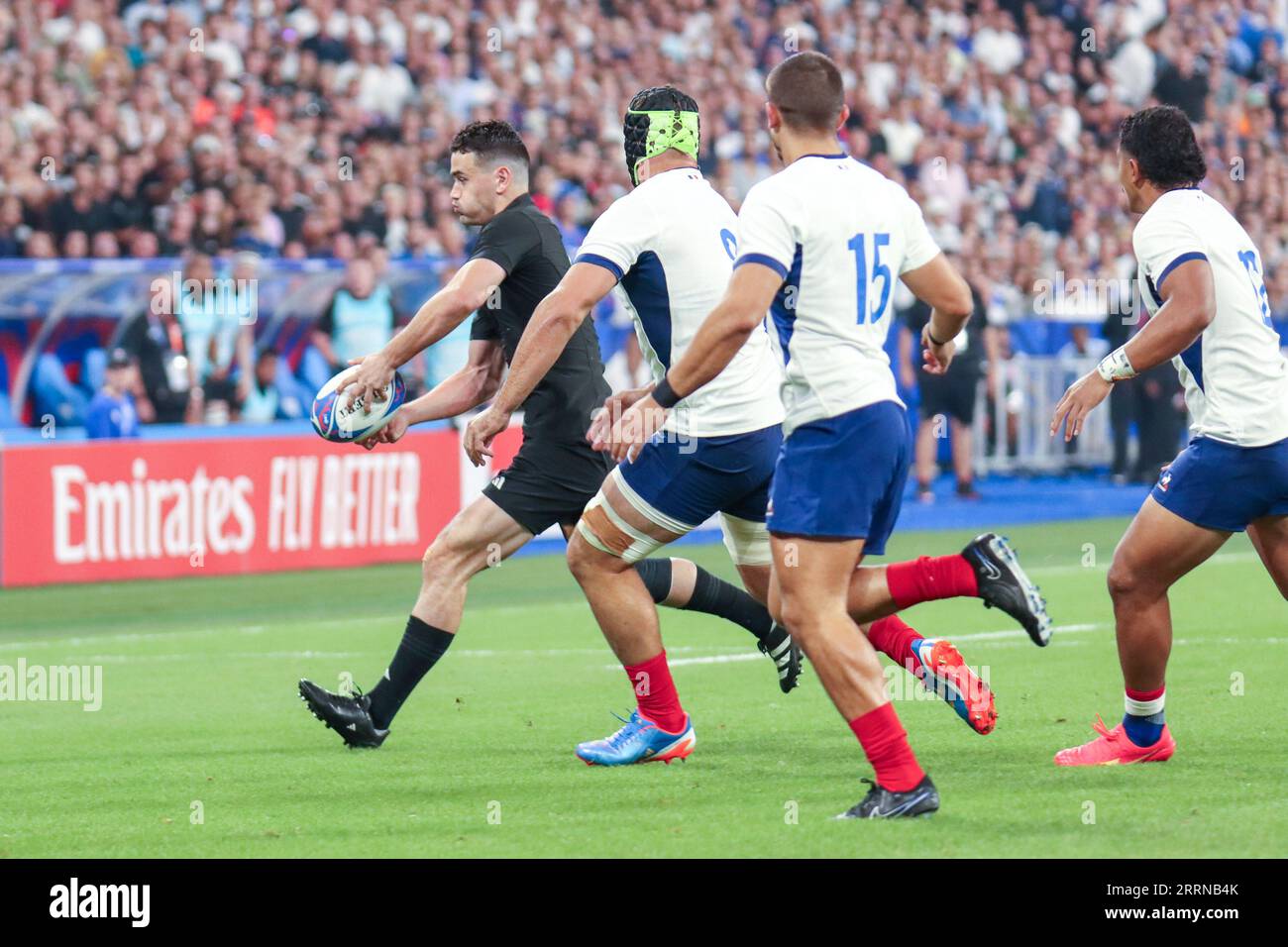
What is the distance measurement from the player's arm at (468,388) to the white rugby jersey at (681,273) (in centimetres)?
127

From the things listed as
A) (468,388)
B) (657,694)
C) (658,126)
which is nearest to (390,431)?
(468,388)

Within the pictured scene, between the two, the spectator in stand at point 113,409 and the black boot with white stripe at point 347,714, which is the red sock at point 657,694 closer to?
the black boot with white stripe at point 347,714

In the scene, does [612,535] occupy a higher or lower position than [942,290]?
lower

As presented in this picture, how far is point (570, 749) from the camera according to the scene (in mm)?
8500

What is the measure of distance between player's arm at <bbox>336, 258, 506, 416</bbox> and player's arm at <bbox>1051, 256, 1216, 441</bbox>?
A: 2.41m

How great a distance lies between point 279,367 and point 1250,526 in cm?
1227

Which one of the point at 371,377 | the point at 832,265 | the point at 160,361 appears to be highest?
the point at 832,265

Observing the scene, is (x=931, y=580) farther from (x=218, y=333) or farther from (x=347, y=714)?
(x=218, y=333)

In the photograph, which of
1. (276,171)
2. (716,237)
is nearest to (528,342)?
(716,237)

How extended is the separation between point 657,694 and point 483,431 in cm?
123

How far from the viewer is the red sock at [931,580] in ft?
22.1

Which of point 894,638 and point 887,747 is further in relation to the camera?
point 894,638

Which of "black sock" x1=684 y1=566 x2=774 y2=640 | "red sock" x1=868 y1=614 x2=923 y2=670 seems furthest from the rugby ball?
"red sock" x1=868 y1=614 x2=923 y2=670
